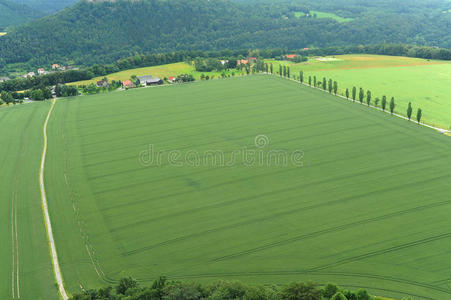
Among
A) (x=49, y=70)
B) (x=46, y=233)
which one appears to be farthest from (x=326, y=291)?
(x=49, y=70)

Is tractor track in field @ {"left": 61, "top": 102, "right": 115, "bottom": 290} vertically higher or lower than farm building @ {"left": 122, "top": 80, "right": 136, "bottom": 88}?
lower

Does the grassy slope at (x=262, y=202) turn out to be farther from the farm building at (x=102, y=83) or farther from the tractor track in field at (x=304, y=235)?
the farm building at (x=102, y=83)

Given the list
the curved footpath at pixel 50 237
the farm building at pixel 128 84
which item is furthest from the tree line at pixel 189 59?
the curved footpath at pixel 50 237

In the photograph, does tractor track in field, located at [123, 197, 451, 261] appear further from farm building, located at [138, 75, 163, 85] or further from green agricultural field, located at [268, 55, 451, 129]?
farm building, located at [138, 75, 163, 85]

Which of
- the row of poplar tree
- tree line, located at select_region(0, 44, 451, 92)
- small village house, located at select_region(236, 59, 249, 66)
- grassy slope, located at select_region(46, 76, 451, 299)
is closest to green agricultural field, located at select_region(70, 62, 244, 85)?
tree line, located at select_region(0, 44, 451, 92)

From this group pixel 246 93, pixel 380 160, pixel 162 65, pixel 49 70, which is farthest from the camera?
pixel 49 70

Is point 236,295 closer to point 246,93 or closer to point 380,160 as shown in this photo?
point 380,160
